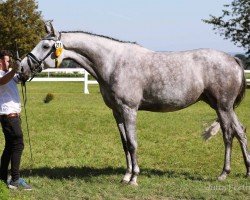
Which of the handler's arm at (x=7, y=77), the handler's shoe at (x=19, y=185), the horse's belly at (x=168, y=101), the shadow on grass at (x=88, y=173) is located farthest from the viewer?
the shadow on grass at (x=88, y=173)

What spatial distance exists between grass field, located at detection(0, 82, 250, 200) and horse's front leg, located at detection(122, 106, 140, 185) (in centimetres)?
21

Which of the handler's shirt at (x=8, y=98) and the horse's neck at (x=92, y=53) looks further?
the horse's neck at (x=92, y=53)

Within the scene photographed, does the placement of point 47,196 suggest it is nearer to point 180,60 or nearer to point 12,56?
point 12,56

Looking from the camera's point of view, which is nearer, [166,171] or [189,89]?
[189,89]

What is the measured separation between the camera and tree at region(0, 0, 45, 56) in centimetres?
5519

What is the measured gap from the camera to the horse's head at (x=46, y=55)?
24.6 feet

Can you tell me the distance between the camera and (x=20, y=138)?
7.34 m

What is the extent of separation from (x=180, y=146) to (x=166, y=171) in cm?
265

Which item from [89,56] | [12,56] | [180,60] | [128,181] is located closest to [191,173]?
[128,181]

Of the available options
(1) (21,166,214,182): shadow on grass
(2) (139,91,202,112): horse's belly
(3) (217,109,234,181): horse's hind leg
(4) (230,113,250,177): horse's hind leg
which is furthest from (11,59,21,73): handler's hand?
(4) (230,113,250,177): horse's hind leg

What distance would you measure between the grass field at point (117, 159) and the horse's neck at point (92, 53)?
1.79 m

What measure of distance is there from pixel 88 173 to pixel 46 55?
2355 millimetres

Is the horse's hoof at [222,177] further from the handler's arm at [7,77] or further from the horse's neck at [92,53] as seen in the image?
the handler's arm at [7,77]

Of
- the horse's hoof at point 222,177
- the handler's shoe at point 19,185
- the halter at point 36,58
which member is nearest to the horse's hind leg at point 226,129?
the horse's hoof at point 222,177
